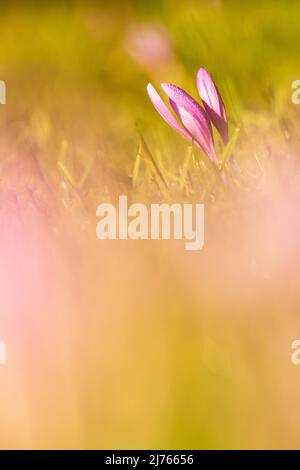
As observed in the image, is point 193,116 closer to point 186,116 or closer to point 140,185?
point 186,116

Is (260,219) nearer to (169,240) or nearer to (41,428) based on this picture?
(169,240)

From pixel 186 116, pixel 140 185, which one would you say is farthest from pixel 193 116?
pixel 140 185

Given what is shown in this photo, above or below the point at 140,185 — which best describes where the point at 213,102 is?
above

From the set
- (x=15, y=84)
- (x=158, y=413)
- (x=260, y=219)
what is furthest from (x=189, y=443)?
(x=15, y=84)
